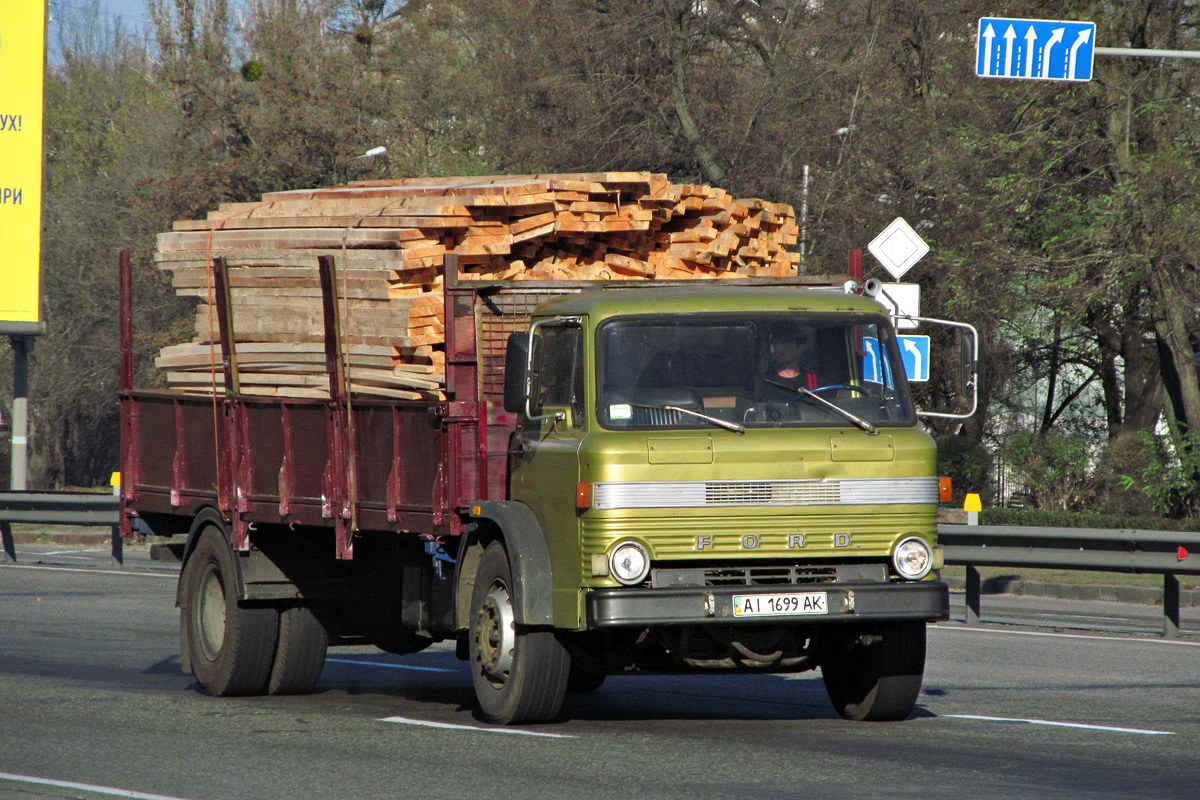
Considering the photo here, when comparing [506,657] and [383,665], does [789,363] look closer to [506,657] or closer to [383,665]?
[506,657]

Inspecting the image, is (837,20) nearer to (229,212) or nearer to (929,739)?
(229,212)

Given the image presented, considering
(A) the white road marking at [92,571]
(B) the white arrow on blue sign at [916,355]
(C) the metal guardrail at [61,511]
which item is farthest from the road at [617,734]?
(C) the metal guardrail at [61,511]

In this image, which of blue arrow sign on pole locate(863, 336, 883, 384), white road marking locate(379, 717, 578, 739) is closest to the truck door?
white road marking locate(379, 717, 578, 739)

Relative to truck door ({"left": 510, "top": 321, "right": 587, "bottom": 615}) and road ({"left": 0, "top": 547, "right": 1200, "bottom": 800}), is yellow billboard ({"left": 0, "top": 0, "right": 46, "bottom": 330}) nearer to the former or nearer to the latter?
road ({"left": 0, "top": 547, "right": 1200, "bottom": 800})

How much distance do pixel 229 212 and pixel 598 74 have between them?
2078 centimetres

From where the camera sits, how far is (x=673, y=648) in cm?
796

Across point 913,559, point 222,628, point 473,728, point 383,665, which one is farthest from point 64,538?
point 913,559

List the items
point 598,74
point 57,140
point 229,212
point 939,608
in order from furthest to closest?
point 57,140 → point 598,74 → point 229,212 → point 939,608

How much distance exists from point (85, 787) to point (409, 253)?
3.57 meters

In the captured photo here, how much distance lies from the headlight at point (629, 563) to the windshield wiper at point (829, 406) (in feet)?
3.64

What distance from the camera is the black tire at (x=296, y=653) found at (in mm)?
10062

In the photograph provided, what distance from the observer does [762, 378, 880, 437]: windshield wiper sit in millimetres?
7969

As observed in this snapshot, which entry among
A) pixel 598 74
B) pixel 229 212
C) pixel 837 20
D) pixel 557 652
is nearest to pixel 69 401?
pixel 598 74

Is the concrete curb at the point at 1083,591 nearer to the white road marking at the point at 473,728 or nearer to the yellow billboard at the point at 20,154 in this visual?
the white road marking at the point at 473,728
